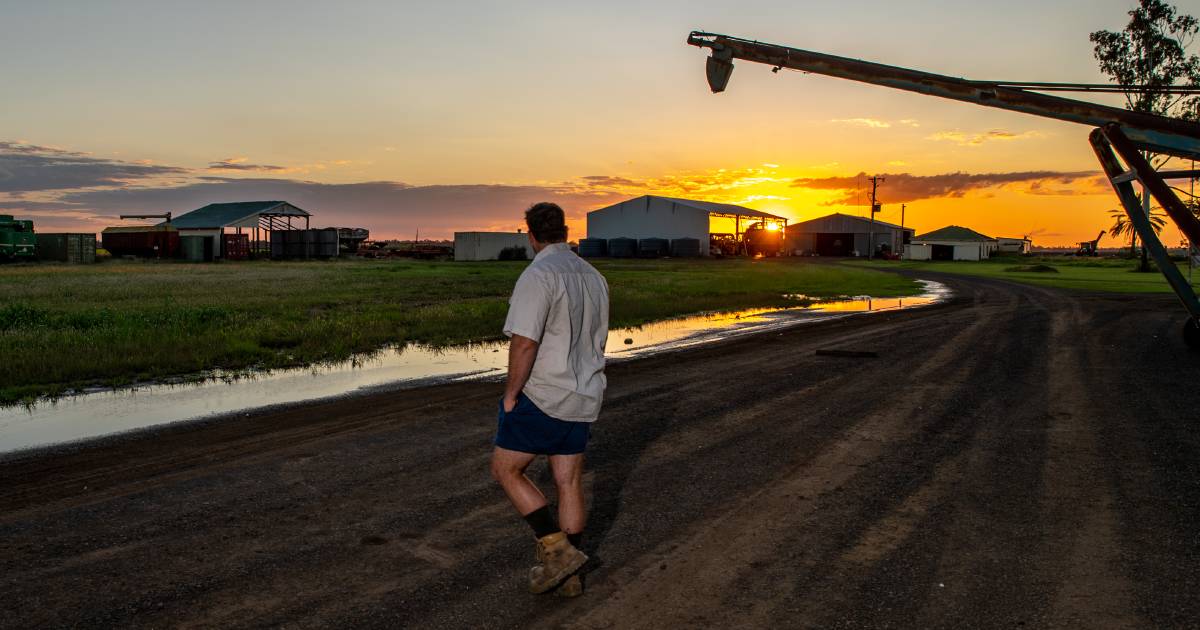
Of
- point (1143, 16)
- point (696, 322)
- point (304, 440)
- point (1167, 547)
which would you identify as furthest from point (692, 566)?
point (1143, 16)

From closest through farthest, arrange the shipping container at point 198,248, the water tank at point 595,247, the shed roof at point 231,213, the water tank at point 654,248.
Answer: the shipping container at point 198,248 < the shed roof at point 231,213 < the water tank at point 654,248 < the water tank at point 595,247

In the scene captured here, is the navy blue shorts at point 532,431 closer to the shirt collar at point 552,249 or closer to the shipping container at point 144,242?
the shirt collar at point 552,249

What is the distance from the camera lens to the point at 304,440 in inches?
310

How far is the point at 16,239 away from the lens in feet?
166

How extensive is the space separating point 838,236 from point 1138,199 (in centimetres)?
9101

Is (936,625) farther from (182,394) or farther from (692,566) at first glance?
(182,394)

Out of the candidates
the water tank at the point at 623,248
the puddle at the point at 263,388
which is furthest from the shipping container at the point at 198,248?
the puddle at the point at 263,388

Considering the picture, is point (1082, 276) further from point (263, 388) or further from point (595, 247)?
point (263, 388)

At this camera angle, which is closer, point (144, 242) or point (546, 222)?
point (546, 222)

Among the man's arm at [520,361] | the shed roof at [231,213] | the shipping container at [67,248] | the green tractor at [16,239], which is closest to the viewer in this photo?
the man's arm at [520,361]

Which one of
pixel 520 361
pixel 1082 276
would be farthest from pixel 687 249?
pixel 520 361

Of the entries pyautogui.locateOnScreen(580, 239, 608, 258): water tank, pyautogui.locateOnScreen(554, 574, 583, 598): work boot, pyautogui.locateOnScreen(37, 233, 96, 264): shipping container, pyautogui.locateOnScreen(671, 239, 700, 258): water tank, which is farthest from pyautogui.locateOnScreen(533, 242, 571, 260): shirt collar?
pyautogui.locateOnScreen(580, 239, 608, 258): water tank

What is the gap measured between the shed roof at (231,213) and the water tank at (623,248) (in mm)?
28754

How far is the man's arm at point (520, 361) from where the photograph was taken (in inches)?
164
